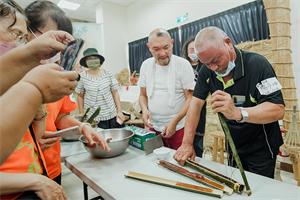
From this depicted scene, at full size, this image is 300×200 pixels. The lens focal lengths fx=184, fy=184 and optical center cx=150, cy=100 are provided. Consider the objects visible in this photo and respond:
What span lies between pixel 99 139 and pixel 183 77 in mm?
1151

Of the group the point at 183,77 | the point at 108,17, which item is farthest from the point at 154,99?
the point at 108,17

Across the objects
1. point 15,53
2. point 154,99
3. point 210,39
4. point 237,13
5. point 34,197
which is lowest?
point 34,197

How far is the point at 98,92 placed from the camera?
270 centimetres

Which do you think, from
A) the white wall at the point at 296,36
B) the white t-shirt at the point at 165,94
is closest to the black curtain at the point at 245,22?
the white wall at the point at 296,36

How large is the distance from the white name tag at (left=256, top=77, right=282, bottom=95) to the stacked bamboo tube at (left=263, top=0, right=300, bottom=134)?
4.52ft

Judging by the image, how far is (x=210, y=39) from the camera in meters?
1.31

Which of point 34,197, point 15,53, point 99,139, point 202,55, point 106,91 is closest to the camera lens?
point 15,53

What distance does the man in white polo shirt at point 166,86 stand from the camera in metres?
1.95

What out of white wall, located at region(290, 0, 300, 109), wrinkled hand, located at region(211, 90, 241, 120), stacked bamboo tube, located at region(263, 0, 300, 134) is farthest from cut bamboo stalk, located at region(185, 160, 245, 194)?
white wall, located at region(290, 0, 300, 109)

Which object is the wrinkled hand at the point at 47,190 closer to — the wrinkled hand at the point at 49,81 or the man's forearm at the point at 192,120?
the wrinkled hand at the point at 49,81

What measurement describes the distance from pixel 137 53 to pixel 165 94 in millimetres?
4637

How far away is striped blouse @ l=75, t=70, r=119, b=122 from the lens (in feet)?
8.84

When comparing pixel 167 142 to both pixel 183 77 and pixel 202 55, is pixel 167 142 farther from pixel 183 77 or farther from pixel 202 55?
pixel 202 55

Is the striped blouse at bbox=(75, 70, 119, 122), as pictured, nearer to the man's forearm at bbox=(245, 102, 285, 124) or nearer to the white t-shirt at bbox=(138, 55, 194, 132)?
the white t-shirt at bbox=(138, 55, 194, 132)
